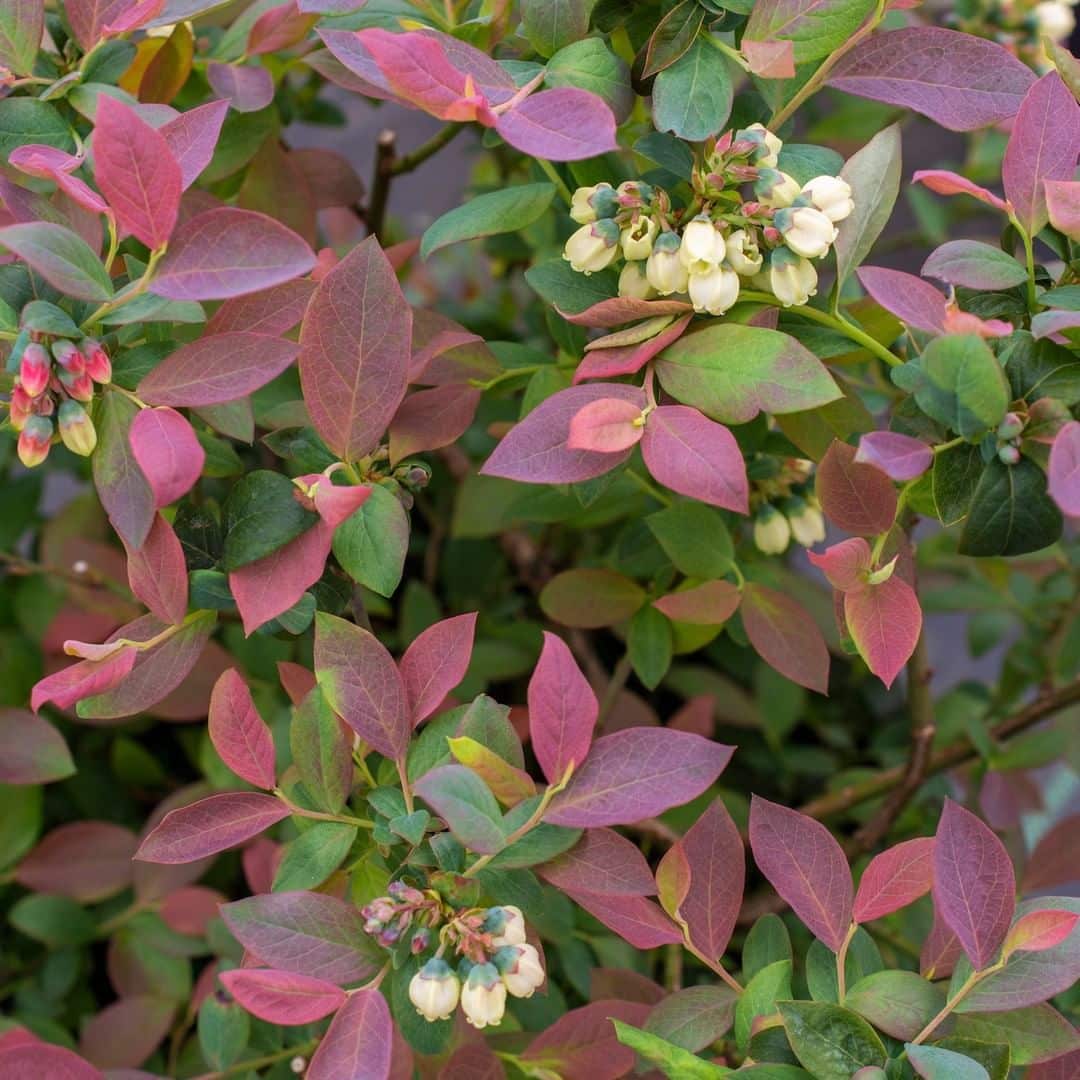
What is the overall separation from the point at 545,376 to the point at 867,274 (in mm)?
155

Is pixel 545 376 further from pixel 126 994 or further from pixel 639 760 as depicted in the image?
pixel 126 994

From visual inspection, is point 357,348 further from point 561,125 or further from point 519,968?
point 519,968

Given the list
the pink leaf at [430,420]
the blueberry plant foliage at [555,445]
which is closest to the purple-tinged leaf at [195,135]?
the blueberry plant foliage at [555,445]

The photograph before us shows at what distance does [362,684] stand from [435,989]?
9 cm

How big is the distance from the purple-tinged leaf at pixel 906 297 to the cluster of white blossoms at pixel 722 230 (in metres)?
0.02

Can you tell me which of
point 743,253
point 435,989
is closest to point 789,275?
point 743,253

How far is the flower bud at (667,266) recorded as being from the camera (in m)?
0.37

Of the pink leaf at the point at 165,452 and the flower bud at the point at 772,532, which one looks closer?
the pink leaf at the point at 165,452

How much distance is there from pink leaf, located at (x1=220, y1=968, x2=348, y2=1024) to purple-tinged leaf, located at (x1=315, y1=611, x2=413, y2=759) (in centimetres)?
7

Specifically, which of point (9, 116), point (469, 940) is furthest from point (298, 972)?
point (9, 116)

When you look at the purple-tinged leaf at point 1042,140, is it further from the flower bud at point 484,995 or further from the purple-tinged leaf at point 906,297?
the flower bud at point 484,995

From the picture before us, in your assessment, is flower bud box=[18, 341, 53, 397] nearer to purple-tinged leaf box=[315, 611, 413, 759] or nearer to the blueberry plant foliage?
the blueberry plant foliage

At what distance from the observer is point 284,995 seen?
0.34 metres

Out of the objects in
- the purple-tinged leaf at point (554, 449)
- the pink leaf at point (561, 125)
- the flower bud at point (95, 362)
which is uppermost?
the pink leaf at point (561, 125)
